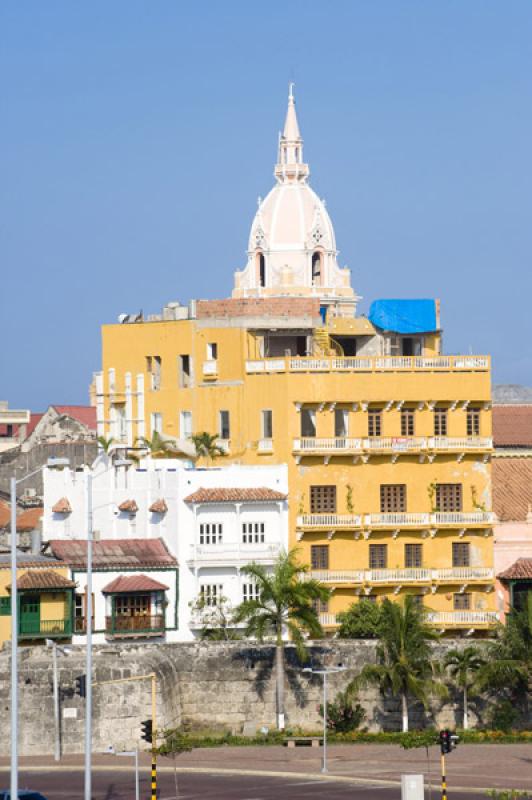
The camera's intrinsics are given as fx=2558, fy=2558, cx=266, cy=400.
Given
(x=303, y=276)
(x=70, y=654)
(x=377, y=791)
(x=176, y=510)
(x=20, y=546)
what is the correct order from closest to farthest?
1. (x=377, y=791)
2. (x=70, y=654)
3. (x=176, y=510)
4. (x=20, y=546)
5. (x=303, y=276)

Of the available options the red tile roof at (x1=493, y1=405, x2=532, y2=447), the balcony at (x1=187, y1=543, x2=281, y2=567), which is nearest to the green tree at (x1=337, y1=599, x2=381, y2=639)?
the balcony at (x1=187, y1=543, x2=281, y2=567)

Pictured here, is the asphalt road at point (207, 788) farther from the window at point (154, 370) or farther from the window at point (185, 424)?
the window at point (154, 370)

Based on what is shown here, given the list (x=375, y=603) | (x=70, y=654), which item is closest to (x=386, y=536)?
(x=375, y=603)

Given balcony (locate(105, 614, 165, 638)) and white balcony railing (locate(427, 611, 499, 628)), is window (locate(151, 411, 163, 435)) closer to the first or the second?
balcony (locate(105, 614, 165, 638))

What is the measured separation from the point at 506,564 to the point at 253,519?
12637 millimetres

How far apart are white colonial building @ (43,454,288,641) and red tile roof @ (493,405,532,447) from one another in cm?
4048

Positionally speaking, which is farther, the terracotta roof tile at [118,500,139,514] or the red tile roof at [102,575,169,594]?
the terracotta roof tile at [118,500,139,514]

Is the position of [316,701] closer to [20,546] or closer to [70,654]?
[70,654]

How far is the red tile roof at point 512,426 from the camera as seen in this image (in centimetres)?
15150

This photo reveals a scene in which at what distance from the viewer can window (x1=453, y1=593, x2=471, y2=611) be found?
11469 centimetres

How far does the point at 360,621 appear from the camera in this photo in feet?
360

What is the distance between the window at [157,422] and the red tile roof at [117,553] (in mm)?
11617

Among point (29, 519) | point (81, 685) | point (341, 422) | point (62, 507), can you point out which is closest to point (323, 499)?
point (341, 422)

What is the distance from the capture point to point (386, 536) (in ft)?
374
